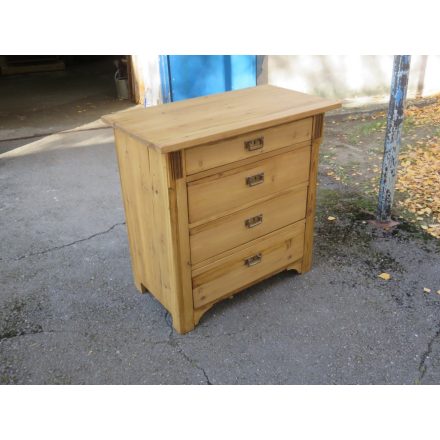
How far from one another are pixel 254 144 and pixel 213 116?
0.99 feet

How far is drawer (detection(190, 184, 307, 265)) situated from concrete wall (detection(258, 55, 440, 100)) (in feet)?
14.2

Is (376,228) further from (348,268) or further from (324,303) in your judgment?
(324,303)

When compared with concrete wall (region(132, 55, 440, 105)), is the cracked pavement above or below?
below

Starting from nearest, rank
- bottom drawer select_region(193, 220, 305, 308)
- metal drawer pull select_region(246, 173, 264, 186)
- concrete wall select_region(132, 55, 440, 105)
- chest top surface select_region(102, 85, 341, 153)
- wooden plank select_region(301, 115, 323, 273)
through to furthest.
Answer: chest top surface select_region(102, 85, 341, 153) < metal drawer pull select_region(246, 173, 264, 186) < bottom drawer select_region(193, 220, 305, 308) < wooden plank select_region(301, 115, 323, 273) < concrete wall select_region(132, 55, 440, 105)

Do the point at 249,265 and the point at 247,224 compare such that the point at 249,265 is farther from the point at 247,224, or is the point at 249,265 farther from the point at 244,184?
the point at 244,184

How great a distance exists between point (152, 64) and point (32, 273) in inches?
164

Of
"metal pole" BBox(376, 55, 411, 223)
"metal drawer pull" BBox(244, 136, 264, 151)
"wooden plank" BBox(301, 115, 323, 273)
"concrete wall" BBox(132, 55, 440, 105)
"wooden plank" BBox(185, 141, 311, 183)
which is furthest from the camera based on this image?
"concrete wall" BBox(132, 55, 440, 105)

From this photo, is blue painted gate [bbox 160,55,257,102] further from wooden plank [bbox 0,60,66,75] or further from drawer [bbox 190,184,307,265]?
wooden plank [bbox 0,60,66,75]

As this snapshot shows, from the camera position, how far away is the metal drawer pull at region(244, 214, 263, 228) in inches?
123

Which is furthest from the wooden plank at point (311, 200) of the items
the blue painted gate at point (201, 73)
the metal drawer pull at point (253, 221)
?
the blue painted gate at point (201, 73)

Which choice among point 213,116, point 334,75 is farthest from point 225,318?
point 334,75

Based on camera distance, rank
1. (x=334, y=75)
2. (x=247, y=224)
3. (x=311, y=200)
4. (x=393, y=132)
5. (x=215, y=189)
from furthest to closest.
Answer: (x=334, y=75) → (x=393, y=132) → (x=311, y=200) → (x=247, y=224) → (x=215, y=189)

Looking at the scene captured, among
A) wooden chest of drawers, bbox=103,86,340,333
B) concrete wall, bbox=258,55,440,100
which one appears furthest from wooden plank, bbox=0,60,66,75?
wooden chest of drawers, bbox=103,86,340,333

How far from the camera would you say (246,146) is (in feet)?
9.30
